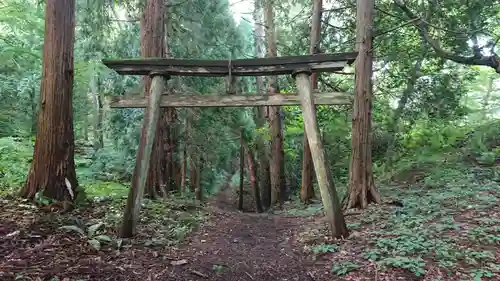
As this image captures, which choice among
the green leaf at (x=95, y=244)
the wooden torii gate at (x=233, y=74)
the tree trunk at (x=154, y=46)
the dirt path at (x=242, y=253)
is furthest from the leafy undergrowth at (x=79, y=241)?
the tree trunk at (x=154, y=46)

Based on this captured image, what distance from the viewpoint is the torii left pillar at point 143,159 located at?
5852 millimetres

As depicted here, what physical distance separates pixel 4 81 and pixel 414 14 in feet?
40.7

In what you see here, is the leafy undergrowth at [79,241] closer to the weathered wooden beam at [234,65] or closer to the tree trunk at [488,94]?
the weathered wooden beam at [234,65]

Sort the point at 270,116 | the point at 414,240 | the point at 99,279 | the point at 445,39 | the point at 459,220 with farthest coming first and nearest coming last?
the point at 270,116 < the point at 445,39 < the point at 459,220 < the point at 414,240 < the point at 99,279

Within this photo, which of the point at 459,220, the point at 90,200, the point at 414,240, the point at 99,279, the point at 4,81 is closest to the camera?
the point at 99,279

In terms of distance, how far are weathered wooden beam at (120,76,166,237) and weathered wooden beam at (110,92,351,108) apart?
0.54 ft

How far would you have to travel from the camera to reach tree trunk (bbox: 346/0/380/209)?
26.6 feet

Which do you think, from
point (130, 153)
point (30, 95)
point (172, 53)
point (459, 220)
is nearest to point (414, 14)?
point (459, 220)

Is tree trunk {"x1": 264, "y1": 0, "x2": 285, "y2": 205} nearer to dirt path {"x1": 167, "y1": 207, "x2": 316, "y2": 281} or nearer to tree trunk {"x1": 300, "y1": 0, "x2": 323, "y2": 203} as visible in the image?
tree trunk {"x1": 300, "y1": 0, "x2": 323, "y2": 203}

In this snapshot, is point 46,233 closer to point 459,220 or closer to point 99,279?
point 99,279

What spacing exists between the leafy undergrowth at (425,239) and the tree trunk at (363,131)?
1.62 feet

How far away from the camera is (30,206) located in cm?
597

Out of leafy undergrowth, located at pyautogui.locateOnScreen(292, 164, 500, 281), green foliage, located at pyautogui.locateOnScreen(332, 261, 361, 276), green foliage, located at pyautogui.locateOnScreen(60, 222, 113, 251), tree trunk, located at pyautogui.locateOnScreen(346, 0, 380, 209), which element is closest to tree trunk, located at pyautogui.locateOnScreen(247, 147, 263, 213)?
tree trunk, located at pyautogui.locateOnScreen(346, 0, 380, 209)

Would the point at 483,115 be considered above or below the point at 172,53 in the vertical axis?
below
